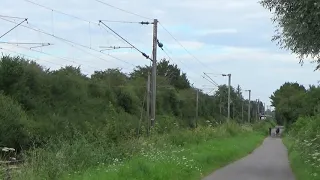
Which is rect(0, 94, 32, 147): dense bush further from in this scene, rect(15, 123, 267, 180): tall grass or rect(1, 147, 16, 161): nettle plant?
rect(15, 123, 267, 180): tall grass

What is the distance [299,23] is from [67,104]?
149ft

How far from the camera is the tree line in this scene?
1625 inches

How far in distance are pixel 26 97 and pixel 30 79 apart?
2.91 m

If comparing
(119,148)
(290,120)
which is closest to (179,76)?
(290,120)

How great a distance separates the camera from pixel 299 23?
16.2 m

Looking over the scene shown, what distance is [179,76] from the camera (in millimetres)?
117000

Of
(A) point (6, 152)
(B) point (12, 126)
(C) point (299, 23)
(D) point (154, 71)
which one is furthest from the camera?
(B) point (12, 126)

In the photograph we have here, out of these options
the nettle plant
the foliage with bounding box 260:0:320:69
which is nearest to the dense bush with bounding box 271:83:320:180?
the foliage with bounding box 260:0:320:69

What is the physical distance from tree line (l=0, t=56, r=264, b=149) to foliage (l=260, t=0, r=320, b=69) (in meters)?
10.5

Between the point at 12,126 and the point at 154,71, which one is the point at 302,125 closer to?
the point at 154,71

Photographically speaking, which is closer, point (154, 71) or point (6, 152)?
point (6, 152)

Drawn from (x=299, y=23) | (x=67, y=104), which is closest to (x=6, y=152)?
(x=299, y=23)

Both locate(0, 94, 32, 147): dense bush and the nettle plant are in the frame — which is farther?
locate(0, 94, 32, 147): dense bush

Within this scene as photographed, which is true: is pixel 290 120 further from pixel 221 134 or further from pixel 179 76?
pixel 221 134
